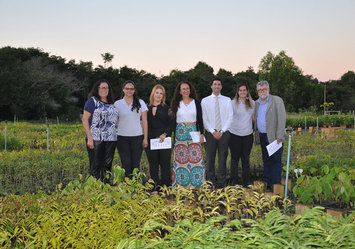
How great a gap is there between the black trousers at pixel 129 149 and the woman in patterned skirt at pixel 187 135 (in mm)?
580

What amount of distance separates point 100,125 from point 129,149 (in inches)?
20.4

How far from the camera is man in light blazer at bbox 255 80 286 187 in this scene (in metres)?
4.60

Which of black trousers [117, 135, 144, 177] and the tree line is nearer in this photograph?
black trousers [117, 135, 144, 177]

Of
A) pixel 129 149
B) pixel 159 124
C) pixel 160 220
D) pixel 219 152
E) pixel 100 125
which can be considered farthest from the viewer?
pixel 219 152

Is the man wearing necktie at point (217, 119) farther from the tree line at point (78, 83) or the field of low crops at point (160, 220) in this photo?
the tree line at point (78, 83)

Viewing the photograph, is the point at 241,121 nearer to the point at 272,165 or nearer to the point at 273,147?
the point at 273,147

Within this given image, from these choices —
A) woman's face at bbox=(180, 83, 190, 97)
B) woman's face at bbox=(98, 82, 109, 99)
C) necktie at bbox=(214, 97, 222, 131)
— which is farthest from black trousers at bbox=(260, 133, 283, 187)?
woman's face at bbox=(98, 82, 109, 99)

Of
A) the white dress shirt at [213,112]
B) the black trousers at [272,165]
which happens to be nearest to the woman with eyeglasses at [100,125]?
the white dress shirt at [213,112]

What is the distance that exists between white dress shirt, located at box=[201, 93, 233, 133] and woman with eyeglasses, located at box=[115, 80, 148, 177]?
0.89 m

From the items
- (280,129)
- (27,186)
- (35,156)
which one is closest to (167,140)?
(280,129)

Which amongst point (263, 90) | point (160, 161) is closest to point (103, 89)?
point (160, 161)

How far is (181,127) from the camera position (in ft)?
15.1

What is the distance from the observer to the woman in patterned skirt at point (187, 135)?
454cm

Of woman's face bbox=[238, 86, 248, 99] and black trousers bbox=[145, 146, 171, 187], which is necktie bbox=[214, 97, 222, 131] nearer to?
woman's face bbox=[238, 86, 248, 99]
